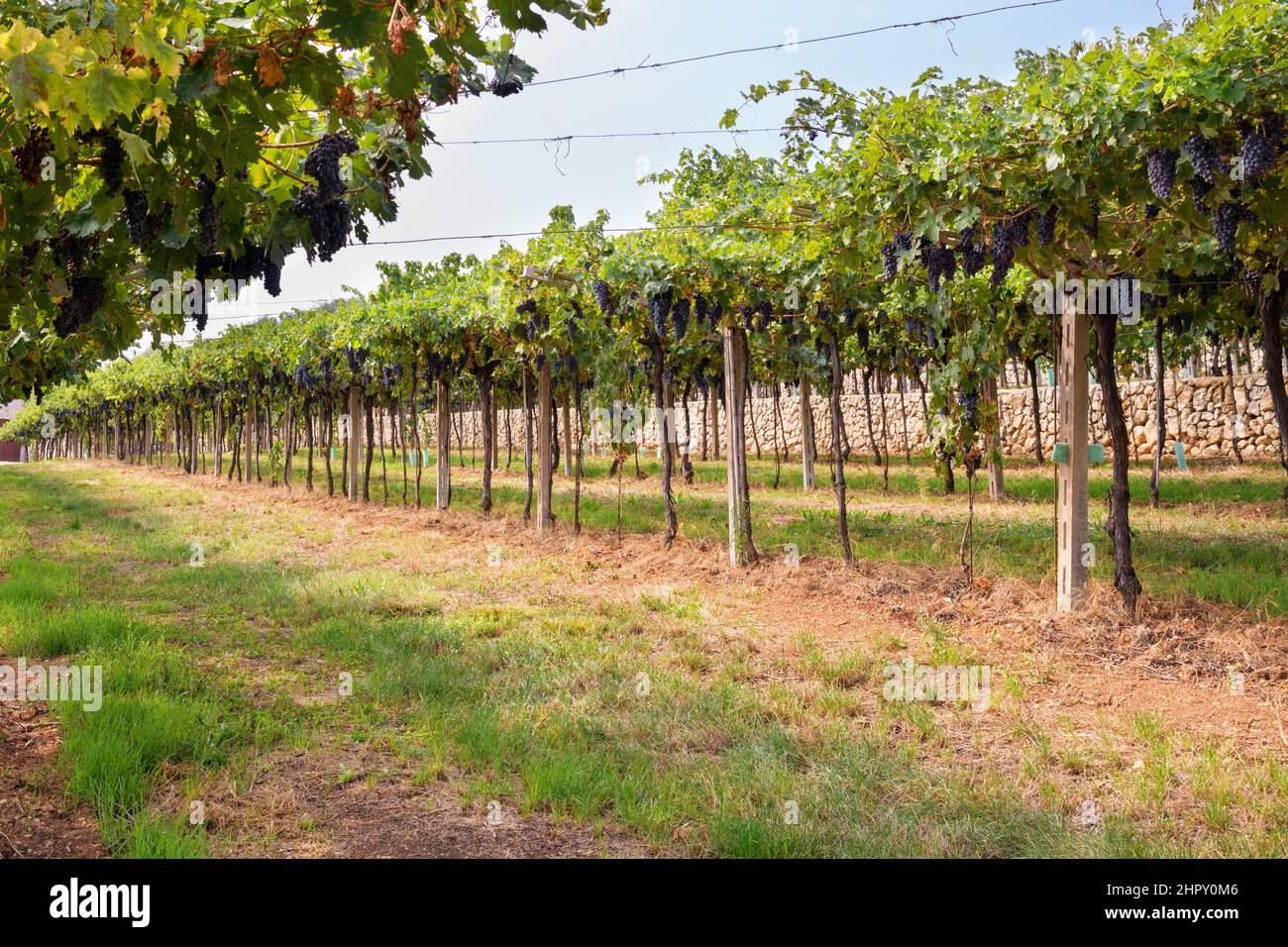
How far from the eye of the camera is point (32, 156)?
135 inches

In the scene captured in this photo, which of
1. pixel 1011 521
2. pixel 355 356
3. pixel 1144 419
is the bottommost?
pixel 1011 521

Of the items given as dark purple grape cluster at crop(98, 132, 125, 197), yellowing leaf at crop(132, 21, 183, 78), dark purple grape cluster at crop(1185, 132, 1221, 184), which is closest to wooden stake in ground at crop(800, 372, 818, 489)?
dark purple grape cluster at crop(1185, 132, 1221, 184)

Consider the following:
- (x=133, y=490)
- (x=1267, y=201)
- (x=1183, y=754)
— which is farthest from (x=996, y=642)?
(x=133, y=490)

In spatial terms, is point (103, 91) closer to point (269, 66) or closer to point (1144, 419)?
point (269, 66)

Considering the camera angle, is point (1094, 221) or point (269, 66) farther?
point (1094, 221)

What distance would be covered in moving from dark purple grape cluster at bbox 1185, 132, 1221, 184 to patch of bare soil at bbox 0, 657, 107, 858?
257 inches

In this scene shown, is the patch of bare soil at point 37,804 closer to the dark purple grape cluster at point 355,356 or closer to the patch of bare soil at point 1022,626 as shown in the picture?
the patch of bare soil at point 1022,626

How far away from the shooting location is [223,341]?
72.2 ft

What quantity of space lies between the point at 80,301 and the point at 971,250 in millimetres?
6168

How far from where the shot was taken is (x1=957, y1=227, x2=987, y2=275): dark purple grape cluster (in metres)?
6.71

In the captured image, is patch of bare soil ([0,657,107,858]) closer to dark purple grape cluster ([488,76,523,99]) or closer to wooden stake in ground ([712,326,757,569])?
dark purple grape cluster ([488,76,523,99])

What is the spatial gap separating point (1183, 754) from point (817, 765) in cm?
190

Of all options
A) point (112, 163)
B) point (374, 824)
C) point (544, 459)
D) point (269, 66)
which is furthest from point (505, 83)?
point (544, 459)

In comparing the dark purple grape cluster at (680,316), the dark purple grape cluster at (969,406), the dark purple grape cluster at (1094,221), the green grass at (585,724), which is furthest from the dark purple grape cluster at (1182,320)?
the dark purple grape cluster at (680,316)
